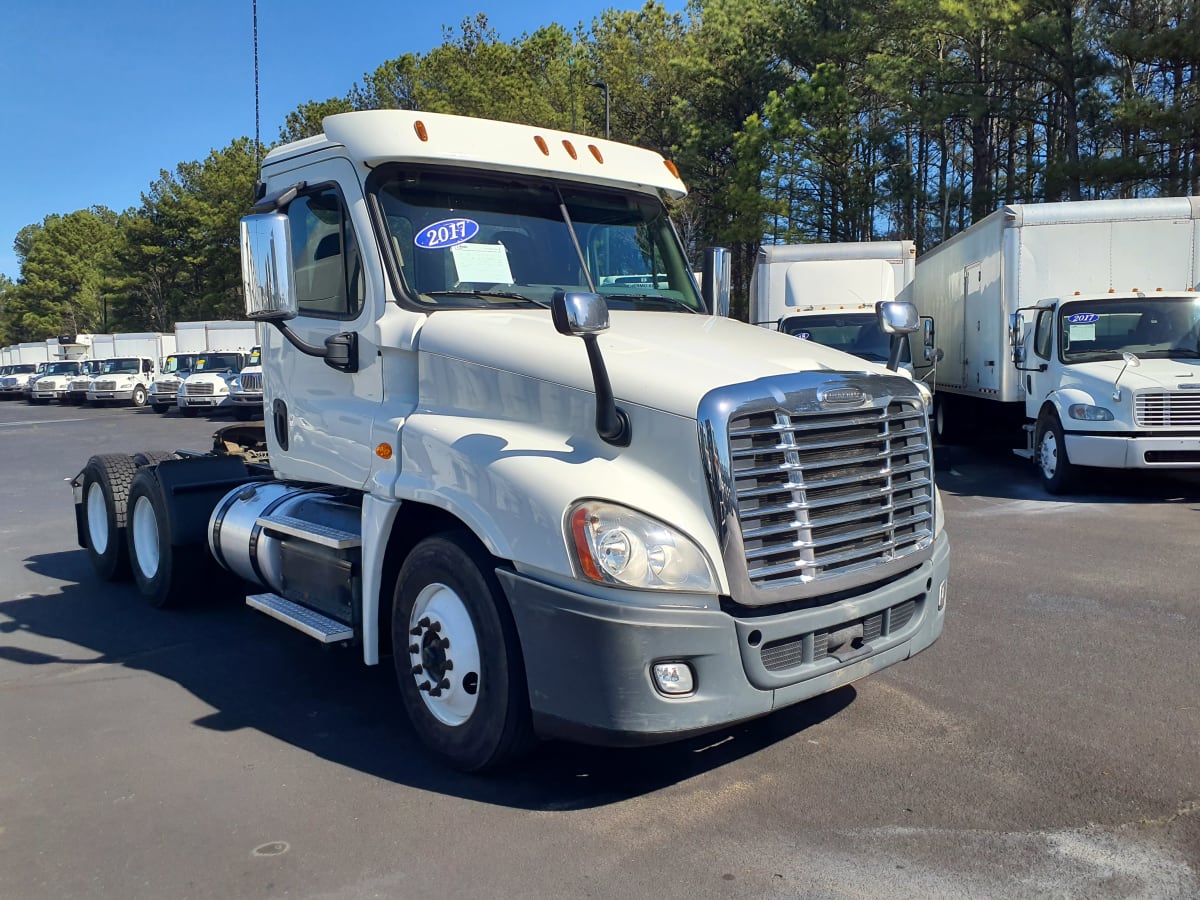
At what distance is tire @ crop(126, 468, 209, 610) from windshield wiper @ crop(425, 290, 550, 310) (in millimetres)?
3156

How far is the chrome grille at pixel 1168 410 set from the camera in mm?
10062

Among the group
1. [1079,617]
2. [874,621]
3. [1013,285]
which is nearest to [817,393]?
[874,621]

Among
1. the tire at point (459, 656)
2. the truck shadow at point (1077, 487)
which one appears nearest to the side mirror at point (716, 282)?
the tire at point (459, 656)

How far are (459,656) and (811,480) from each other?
1548 millimetres

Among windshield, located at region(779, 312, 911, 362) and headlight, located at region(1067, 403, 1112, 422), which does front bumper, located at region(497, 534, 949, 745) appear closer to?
headlight, located at region(1067, 403, 1112, 422)

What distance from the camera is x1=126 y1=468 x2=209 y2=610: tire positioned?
22.0 ft

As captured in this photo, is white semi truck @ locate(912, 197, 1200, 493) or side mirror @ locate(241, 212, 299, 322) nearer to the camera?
side mirror @ locate(241, 212, 299, 322)

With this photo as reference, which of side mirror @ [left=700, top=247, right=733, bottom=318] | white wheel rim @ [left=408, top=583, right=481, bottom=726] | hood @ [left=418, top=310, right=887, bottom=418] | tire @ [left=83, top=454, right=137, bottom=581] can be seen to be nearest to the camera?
hood @ [left=418, top=310, right=887, bottom=418]

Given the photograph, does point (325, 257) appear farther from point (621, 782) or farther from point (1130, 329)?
point (1130, 329)

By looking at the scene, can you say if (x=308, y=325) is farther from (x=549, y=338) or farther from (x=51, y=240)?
(x=51, y=240)

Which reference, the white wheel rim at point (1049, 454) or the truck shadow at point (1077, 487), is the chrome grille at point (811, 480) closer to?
the truck shadow at point (1077, 487)

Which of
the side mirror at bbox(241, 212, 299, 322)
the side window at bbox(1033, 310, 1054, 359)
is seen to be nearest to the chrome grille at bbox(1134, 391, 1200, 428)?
the side window at bbox(1033, 310, 1054, 359)

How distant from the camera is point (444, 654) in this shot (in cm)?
410

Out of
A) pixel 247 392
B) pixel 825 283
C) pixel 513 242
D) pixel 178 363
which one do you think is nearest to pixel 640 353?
pixel 513 242
